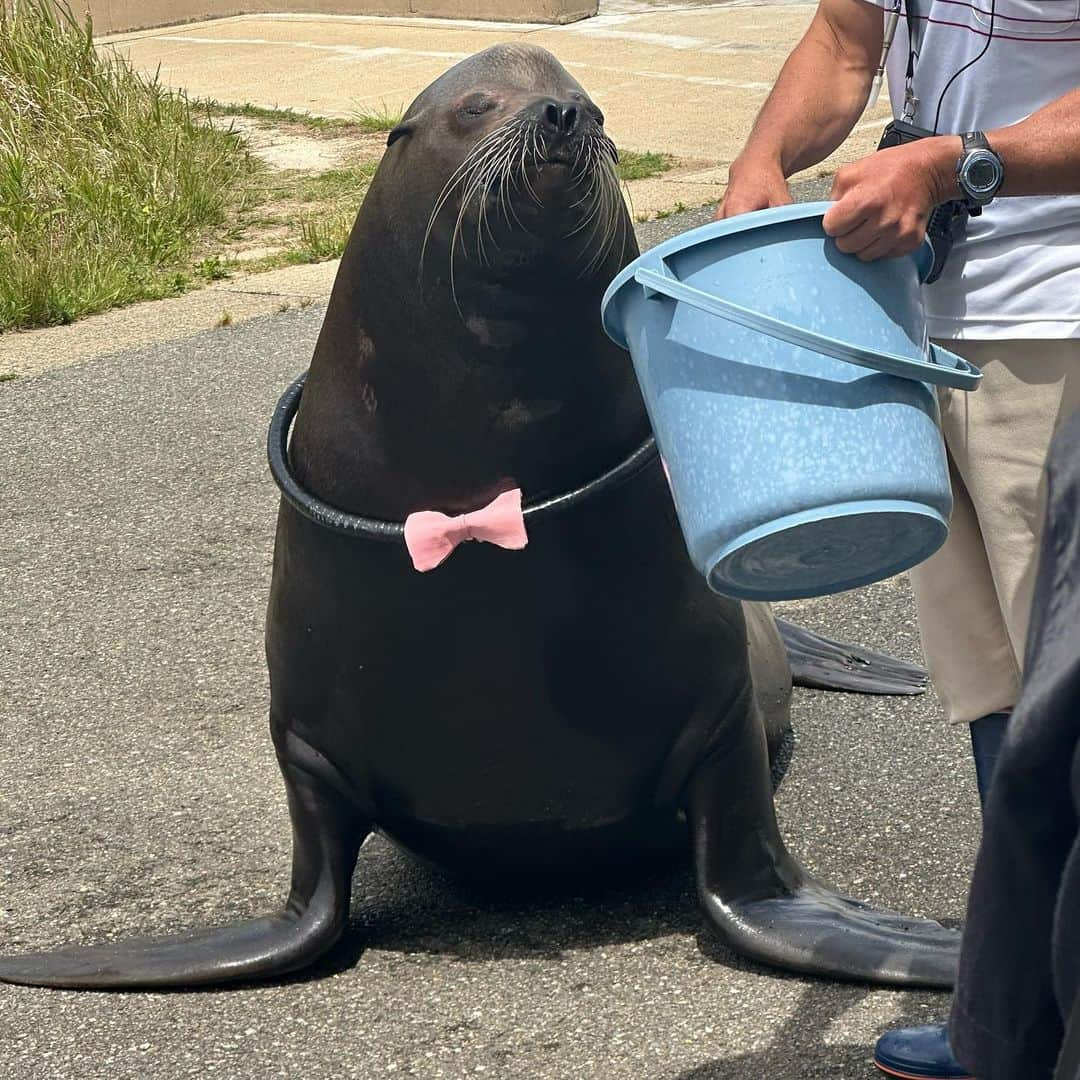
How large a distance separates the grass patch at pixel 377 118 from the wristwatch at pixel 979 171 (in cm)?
881

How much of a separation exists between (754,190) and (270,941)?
4.54 ft

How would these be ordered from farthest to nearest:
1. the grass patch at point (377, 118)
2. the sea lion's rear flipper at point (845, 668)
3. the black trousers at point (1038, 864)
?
1. the grass patch at point (377, 118)
2. the sea lion's rear flipper at point (845, 668)
3. the black trousers at point (1038, 864)

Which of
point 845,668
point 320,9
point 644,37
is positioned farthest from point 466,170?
point 320,9

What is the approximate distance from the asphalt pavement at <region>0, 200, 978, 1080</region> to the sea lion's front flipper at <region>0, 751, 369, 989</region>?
0.12ft

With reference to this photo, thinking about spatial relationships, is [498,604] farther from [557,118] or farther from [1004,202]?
[1004,202]

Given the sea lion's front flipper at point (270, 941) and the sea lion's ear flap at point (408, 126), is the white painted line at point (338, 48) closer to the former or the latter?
the sea lion's ear flap at point (408, 126)

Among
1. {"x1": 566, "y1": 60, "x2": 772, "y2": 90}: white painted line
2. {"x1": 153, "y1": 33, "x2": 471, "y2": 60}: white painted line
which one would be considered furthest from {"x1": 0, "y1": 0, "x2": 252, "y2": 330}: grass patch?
{"x1": 153, "y1": 33, "x2": 471, "y2": 60}: white painted line

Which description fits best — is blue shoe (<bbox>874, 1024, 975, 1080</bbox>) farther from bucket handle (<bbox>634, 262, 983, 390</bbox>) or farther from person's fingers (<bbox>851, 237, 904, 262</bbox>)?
person's fingers (<bbox>851, 237, 904, 262</bbox>)

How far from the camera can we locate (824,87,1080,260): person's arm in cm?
199

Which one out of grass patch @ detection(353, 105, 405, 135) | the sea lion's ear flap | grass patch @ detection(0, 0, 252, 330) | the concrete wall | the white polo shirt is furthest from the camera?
the concrete wall

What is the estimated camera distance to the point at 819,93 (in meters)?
2.46

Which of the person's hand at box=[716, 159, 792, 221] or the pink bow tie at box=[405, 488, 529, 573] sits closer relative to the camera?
the person's hand at box=[716, 159, 792, 221]

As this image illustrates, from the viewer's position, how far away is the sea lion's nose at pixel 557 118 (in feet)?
8.12

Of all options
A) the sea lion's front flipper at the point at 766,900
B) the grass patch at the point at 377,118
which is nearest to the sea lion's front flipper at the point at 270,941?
the sea lion's front flipper at the point at 766,900
